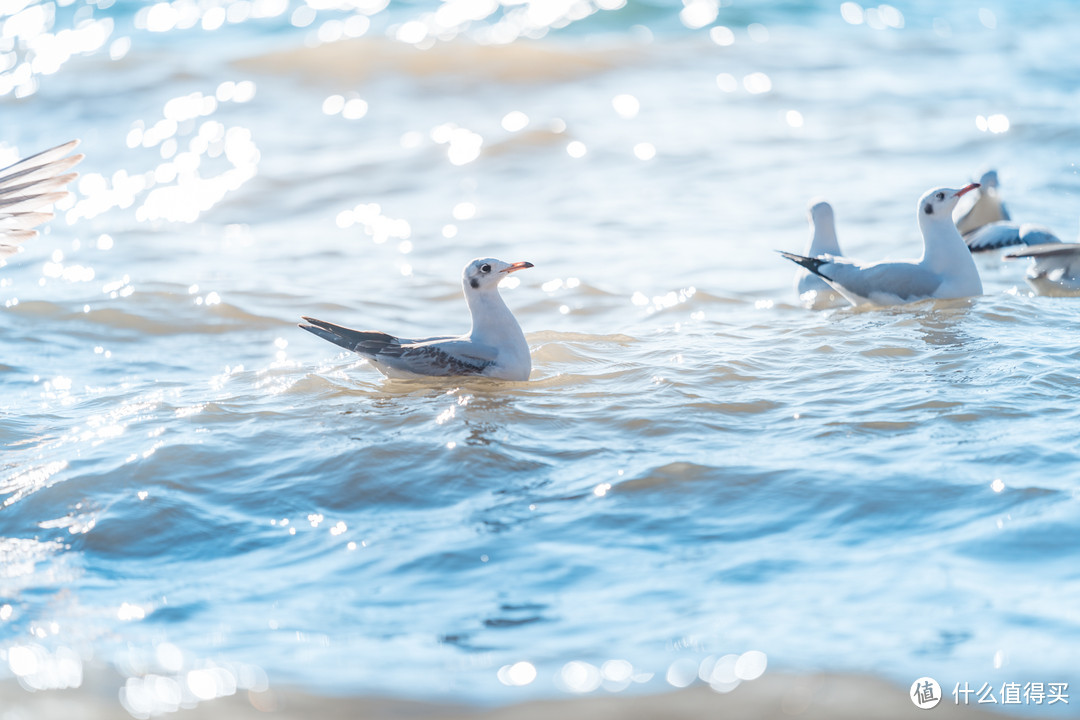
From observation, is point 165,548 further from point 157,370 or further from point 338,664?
point 157,370

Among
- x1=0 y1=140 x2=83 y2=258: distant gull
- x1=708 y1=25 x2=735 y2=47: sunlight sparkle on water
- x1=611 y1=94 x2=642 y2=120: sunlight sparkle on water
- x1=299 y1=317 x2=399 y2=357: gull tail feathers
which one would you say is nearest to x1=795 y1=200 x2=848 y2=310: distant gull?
x1=299 y1=317 x2=399 y2=357: gull tail feathers

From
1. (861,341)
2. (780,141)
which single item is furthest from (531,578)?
(780,141)

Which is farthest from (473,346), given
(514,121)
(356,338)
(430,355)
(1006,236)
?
(514,121)

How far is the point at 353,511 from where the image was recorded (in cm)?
483

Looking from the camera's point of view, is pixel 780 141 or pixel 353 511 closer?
pixel 353 511

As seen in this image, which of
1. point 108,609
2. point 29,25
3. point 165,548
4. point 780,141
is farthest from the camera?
point 29,25

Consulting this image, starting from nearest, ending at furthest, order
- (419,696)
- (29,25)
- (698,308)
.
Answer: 1. (419,696)
2. (698,308)
3. (29,25)

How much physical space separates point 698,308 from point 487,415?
→ 2877 mm

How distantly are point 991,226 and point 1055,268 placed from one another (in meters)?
1.38

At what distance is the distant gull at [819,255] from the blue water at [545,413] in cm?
34

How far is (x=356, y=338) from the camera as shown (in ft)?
21.7

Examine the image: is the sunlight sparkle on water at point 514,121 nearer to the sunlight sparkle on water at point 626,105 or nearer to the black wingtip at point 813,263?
the sunlight sparkle on water at point 626,105

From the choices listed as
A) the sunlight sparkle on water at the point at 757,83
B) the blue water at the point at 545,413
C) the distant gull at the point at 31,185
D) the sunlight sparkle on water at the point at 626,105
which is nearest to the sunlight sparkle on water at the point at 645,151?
the blue water at the point at 545,413

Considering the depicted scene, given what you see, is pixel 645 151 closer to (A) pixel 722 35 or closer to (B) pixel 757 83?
(B) pixel 757 83
